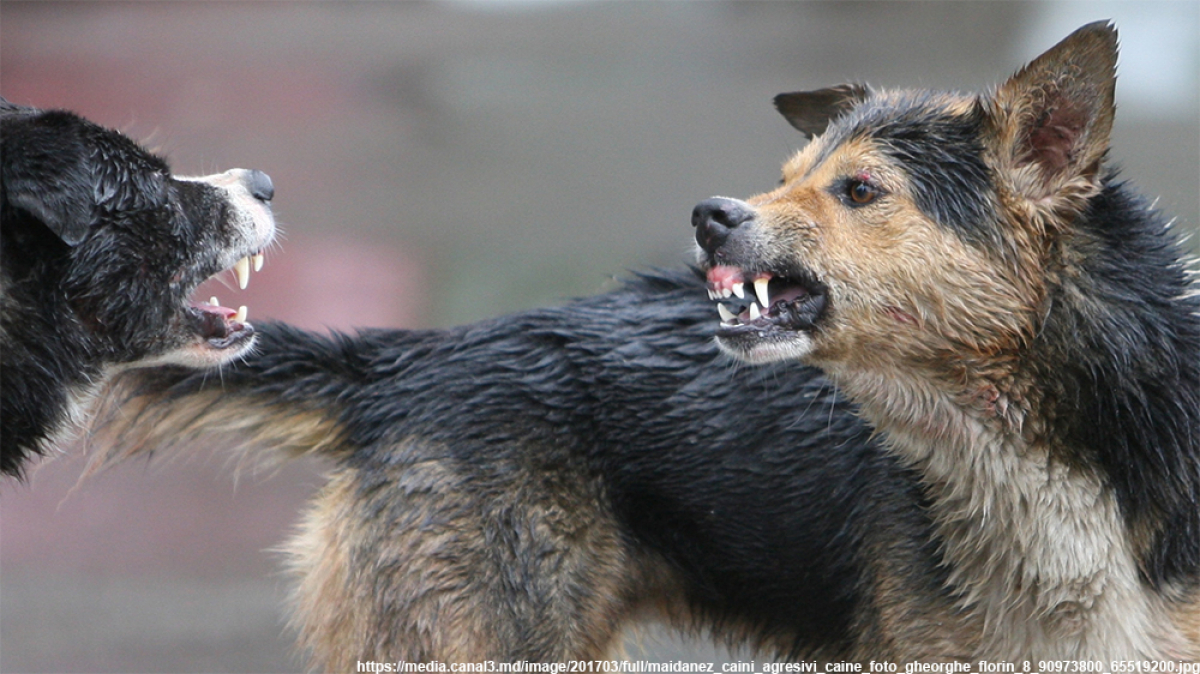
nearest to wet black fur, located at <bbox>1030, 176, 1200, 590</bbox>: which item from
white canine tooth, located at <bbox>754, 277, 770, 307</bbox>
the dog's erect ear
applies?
white canine tooth, located at <bbox>754, 277, 770, 307</bbox>

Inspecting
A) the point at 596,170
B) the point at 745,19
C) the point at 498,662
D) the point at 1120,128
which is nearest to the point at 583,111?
the point at 596,170

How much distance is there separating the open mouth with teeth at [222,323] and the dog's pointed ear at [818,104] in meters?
1.88

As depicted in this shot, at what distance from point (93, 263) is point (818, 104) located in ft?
7.90

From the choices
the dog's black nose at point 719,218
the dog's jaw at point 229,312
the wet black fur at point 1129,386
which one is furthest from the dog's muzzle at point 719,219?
the dog's jaw at point 229,312

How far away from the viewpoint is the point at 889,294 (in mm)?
3059

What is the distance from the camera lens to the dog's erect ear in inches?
116

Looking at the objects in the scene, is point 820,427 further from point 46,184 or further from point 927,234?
point 46,184

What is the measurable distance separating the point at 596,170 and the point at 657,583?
6.08 m

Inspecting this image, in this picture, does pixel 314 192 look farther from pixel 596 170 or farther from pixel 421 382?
pixel 421 382

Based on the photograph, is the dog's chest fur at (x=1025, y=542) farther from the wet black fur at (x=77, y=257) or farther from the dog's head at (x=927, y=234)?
the wet black fur at (x=77, y=257)

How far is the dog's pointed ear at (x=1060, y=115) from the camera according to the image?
2904 mm

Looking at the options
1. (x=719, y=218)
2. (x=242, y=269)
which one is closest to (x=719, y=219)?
(x=719, y=218)

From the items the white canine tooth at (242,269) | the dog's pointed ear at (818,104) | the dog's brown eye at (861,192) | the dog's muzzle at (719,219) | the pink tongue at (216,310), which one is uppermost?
the dog's pointed ear at (818,104)

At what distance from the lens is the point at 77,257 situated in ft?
10.3
